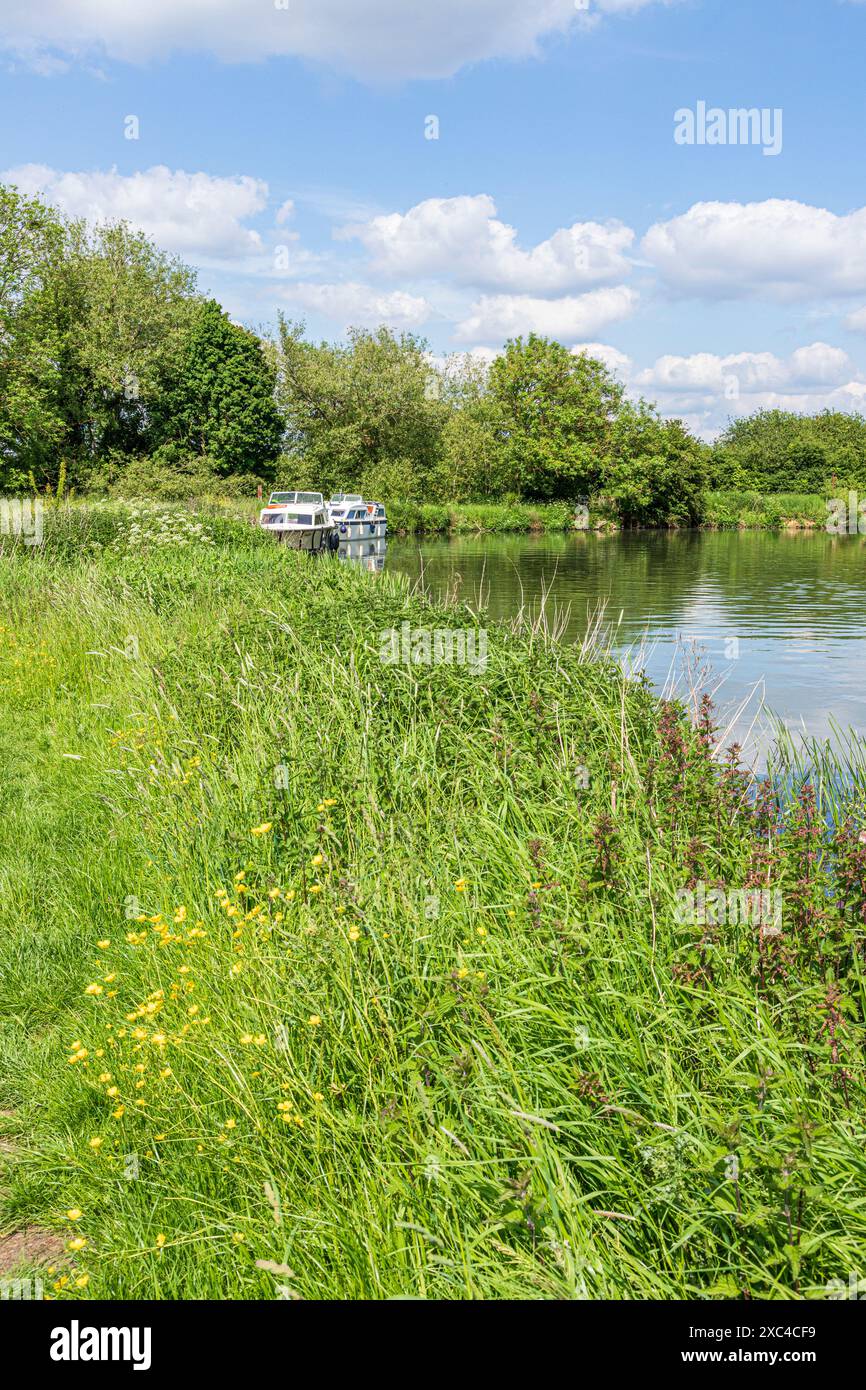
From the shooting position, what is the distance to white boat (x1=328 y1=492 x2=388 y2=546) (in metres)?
36.9

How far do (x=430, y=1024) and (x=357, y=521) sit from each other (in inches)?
1431

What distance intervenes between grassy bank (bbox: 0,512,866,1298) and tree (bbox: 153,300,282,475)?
4783 cm

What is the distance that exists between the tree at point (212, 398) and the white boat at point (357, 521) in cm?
1272

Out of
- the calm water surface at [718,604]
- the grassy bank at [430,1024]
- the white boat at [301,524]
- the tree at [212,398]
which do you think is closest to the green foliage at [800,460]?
the calm water surface at [718,604]

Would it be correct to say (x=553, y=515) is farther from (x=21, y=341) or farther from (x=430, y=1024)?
(x=430, y=1024)

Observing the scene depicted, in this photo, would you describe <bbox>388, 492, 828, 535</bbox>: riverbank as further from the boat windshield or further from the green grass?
the boat windshield

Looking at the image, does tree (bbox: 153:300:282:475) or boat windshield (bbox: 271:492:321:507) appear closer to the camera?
boat windshield (bbox: 271:492:321:507)

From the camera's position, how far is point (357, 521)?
3856 cm

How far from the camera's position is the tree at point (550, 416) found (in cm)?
6094

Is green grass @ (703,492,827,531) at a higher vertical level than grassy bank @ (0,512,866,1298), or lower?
higher

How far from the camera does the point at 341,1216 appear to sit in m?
2.66


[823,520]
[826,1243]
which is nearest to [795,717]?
[826,1243]

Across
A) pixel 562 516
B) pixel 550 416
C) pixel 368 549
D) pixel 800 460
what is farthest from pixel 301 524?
pixel 800 460

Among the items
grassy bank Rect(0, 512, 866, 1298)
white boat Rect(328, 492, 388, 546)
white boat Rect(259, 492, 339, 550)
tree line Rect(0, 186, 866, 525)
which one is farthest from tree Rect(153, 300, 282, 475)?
grassy bank Rect(0, 512, 866, 1298)
